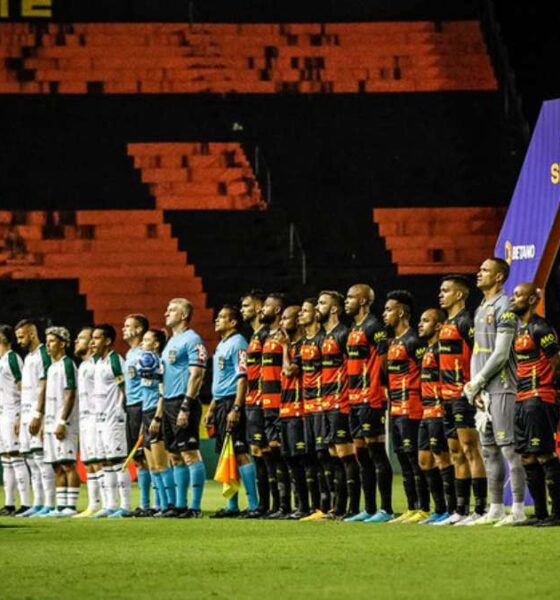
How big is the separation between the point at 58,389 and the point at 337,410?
387 centimetres

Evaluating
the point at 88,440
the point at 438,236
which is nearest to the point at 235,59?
the point at 438,236

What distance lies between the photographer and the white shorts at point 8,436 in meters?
18.0

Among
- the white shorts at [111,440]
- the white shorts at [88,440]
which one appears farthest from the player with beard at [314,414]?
the white shorts at [88,440]

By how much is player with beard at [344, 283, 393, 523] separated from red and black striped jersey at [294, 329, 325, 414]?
0.55 m

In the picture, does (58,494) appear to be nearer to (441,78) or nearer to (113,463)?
(113,463)

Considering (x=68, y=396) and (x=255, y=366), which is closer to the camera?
(x=255, y=366)

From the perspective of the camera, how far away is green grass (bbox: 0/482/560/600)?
8570 mm

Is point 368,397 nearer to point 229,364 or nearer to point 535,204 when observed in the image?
point 229,364

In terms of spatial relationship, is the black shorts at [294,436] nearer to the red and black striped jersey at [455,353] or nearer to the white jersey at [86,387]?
the red and black striped jersey at [455,353]

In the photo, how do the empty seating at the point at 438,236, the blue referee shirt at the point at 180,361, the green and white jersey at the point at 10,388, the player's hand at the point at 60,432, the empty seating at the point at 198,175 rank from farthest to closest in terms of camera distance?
the empty seating at the point at 198,175 < the empty seating at the point at 438,236 < the green and white jersey at the point at 10,388 < the player's hand at the point at 60,432 < the blue referee shirt at the point at 180,361

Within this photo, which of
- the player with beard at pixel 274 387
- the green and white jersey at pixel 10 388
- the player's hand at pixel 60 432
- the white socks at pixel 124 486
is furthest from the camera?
the green and white jersey at pixel 10 388

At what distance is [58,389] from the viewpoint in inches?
684

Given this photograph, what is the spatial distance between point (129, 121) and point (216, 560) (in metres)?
19.4

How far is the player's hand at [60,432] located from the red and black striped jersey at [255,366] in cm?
225
